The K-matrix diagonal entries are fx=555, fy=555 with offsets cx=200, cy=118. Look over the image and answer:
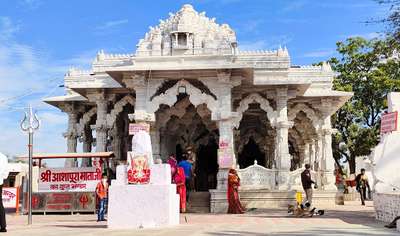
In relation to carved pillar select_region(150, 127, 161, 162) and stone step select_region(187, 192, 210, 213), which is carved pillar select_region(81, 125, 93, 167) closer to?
carved pillar select_region(150, 127, 161, 162)

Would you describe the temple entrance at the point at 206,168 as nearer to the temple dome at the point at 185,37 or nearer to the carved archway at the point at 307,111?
the carved archway at the point at 307,111

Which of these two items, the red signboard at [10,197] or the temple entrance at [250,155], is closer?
the red signboard at [10,197]

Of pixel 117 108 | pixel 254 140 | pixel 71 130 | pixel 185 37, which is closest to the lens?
pixel 185 37

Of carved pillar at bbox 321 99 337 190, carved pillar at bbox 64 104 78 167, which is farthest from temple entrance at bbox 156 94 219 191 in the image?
carved pillar at bbox 321 99 337 190

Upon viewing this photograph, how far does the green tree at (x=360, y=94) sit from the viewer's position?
113 feet

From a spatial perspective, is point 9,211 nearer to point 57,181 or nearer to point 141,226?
point 57,181

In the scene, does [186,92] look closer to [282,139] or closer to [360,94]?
[282,139]

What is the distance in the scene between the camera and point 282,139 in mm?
20625

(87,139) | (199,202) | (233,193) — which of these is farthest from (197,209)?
(87,139)

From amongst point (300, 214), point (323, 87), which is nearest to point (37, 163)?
point (300, 214)

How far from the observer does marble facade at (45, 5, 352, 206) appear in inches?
745

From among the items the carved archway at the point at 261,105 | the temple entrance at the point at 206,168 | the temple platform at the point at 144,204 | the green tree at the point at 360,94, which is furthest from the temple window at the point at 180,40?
the green tree at the point at 360,94

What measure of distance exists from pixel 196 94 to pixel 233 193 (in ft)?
11.9

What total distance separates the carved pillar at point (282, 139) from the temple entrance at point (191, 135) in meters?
2.84
